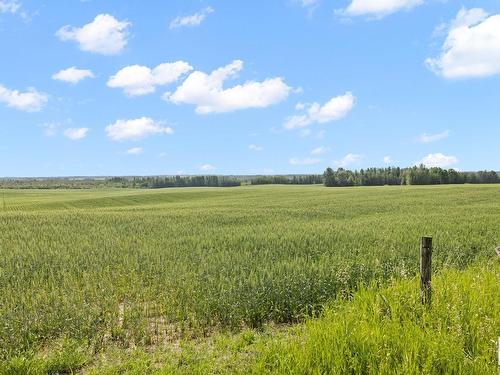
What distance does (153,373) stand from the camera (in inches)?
237

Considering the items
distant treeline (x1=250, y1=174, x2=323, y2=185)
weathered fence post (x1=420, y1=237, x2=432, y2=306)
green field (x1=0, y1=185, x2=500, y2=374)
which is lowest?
green field (x1=0, y1=185, x2=500, y2=374)

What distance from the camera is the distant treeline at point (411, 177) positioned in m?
127

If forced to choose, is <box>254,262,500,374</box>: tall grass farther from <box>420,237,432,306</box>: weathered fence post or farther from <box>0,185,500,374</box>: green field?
<box>420,237,432,306</box>: weathered fence post

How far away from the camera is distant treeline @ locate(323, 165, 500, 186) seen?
127 m

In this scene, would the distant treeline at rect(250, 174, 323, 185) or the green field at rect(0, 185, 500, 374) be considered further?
the distant treeline at rect(250, 174, 323, 185)

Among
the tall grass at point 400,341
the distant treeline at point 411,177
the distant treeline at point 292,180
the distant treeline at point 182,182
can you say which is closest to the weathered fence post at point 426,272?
the tall grass at point 400,341

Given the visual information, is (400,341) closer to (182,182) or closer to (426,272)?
(426,272)

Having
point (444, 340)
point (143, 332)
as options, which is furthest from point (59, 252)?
point (444, 340)

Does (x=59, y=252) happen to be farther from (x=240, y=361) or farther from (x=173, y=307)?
(x=240, y=361)

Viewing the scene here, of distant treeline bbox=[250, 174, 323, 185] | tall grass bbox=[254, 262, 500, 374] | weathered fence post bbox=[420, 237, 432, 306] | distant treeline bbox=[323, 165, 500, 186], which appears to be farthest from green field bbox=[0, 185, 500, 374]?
distant treeline bbox=[250, 174, 323, 185]

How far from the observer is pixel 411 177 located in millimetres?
127750

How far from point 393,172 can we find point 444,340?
155 m

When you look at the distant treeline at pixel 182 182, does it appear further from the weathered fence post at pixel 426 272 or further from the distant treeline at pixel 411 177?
the weathered fence post at pixel 426 272

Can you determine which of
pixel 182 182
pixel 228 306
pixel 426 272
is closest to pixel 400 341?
pixel 426 272
